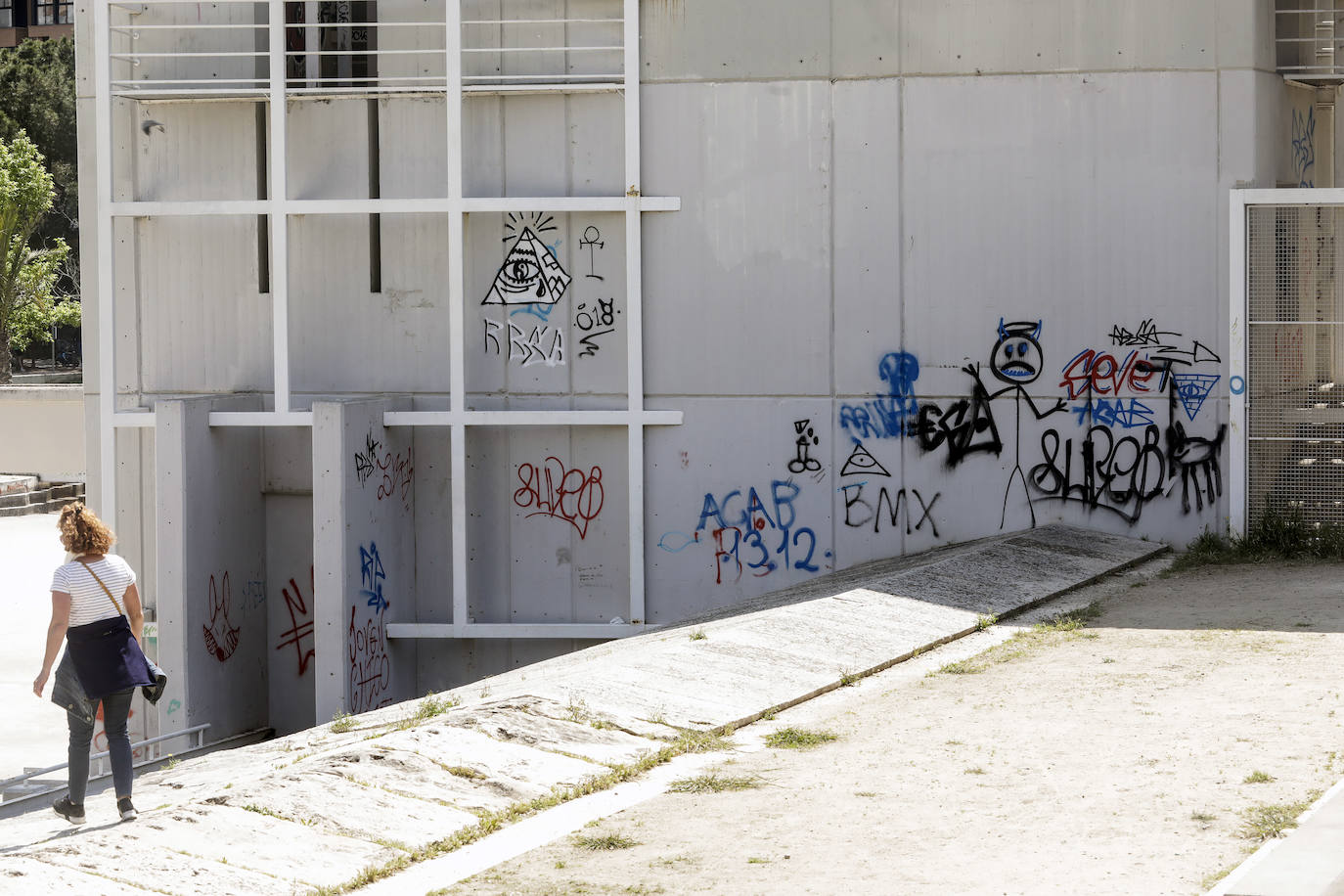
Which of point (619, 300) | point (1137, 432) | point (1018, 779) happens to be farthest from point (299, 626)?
point (1018, 779)

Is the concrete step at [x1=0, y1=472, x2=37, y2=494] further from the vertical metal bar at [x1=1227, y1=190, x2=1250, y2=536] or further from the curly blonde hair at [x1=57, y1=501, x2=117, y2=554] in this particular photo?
the curly blonde hair at [x1=57, y1=501, x2=117, y2=554]

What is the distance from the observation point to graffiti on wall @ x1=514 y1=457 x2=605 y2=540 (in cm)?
1449

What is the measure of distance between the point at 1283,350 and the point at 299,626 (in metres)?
9.82

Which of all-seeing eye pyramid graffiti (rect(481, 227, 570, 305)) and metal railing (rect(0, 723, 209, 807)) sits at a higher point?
all-seeing eye pyramid graffiti (rect(481, 227, 570, 305))

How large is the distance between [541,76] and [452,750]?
862 centimetres

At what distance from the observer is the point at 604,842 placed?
6.09 m

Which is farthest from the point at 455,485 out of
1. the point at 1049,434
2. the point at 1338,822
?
the point at 1338,822

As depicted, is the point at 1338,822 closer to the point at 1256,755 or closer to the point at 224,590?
the point at 1256,755

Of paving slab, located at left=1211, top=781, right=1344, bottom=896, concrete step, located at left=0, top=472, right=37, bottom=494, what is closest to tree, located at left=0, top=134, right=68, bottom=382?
concrete step, located at left=0, top=472, right=37, bottom=494

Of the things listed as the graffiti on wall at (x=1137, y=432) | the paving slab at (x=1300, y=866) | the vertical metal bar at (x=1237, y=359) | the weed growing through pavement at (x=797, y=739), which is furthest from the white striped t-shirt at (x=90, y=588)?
the vertical metal bar at (x=1237, y=359)

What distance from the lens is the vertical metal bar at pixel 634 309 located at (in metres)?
14.0

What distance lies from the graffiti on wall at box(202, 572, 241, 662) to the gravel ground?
284 inches

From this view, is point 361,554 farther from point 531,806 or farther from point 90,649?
point 531,806

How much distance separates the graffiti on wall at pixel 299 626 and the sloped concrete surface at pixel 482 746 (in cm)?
459
